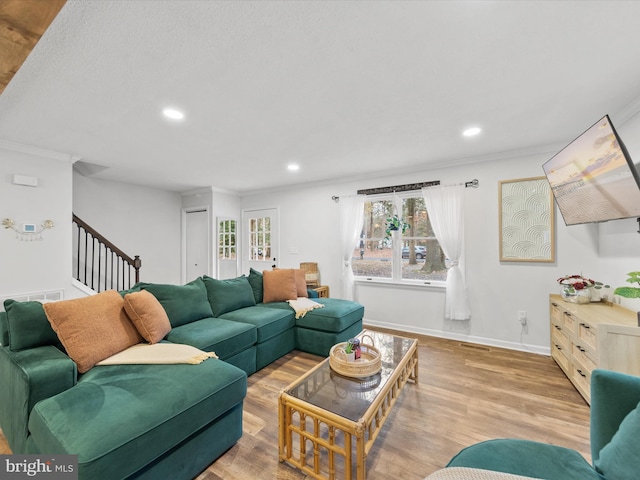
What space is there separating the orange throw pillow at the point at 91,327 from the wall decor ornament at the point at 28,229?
1918 mm

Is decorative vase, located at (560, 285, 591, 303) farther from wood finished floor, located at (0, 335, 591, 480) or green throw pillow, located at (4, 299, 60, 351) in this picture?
green throw pillow, located at (4, 299, 60, 351)

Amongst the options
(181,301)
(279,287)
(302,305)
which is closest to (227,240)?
(279,287)

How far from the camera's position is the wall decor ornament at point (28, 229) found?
2760 mm

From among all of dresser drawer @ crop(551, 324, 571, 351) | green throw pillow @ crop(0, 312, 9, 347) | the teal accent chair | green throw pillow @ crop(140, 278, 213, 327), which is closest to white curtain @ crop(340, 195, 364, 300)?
green throw pillow @ crop(140, 278, 213, 327)

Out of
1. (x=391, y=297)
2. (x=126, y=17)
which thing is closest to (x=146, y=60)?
(x=126, y=17)

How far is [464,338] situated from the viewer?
11.1 ft

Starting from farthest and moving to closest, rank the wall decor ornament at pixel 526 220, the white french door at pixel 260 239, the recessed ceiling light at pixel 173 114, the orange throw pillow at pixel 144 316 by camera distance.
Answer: the white french door at pixel 260 239
the wall decor ornament at pixel 526 220
the recessed ceiling light at pixel 173 114
the orange throw pillow at pixel 144 316

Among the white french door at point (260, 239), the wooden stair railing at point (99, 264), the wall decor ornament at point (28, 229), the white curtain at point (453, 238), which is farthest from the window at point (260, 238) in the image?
the white curtain at point (453, 238)

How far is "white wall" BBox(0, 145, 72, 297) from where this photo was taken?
9.06 feet

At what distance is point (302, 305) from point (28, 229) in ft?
10.2

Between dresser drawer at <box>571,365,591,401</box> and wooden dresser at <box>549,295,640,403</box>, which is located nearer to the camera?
wooden dresser at <box>549,295,640,403</box>

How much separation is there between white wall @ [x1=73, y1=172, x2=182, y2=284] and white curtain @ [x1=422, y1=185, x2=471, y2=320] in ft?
16.0

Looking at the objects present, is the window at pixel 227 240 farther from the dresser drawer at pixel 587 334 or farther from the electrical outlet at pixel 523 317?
the dresser drawer at pixel 587 334

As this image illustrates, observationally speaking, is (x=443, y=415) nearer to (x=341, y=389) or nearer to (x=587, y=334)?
(x=341, y=389)
